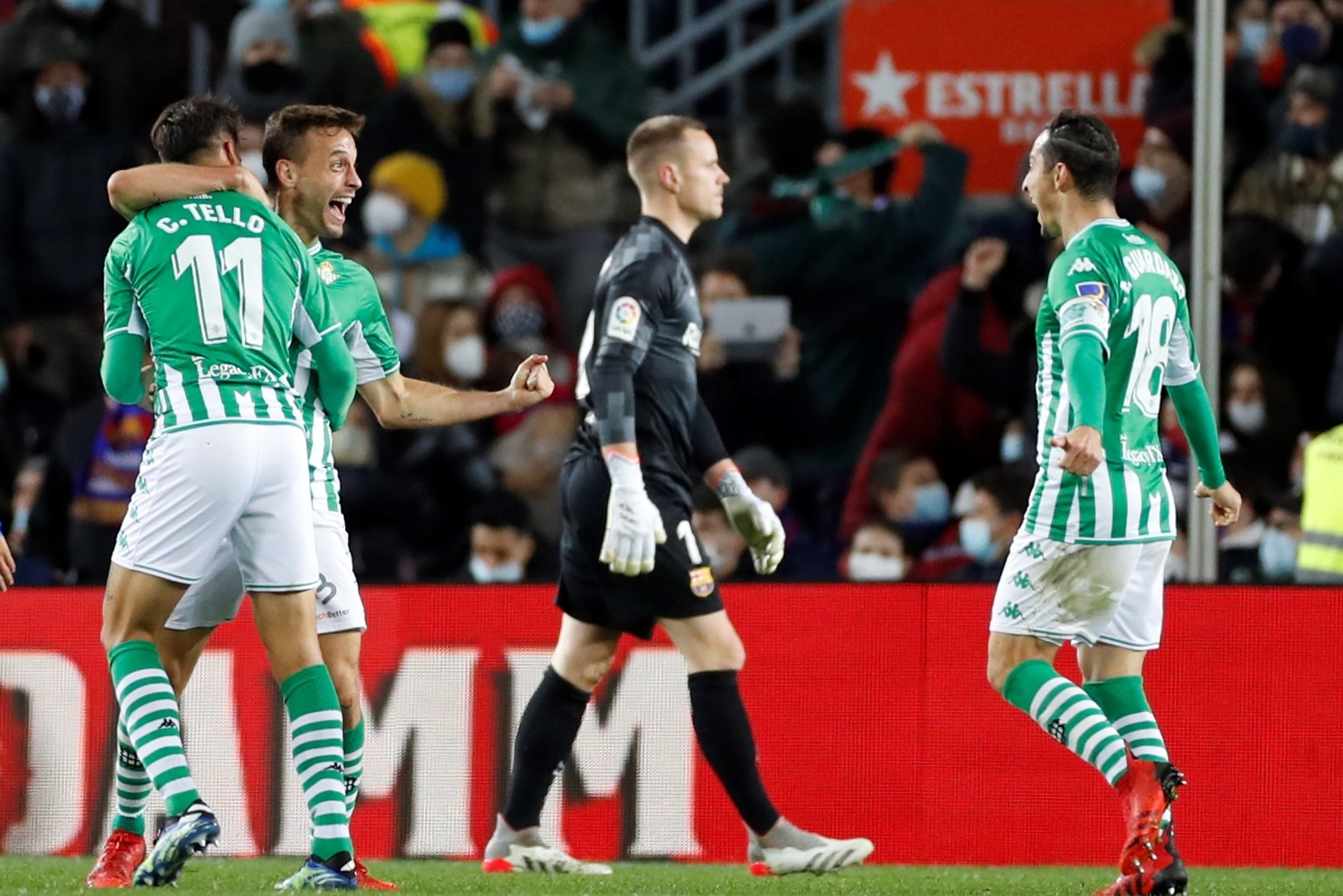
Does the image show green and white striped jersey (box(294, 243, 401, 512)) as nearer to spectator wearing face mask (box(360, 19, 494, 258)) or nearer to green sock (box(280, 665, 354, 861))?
green sock (box(280, 665, 354, 861))

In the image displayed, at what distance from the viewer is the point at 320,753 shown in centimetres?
525

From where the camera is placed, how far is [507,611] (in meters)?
7.48

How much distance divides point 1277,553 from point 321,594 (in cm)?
450

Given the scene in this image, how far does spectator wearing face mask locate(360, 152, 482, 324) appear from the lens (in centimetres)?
1027

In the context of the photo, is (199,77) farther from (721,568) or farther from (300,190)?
(300,190)

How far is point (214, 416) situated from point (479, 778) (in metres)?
2.53

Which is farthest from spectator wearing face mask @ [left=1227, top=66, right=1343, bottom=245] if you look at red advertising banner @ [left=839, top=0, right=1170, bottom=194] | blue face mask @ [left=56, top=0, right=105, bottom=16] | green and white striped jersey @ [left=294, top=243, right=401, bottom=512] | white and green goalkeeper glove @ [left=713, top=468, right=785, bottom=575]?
blue face mask @ [left=56, top=0, right=105, bottom=16]

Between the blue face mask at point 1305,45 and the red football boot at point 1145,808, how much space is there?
5.37 meters

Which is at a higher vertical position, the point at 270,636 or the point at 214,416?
the point at 214,416

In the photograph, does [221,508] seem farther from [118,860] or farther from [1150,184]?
[1150,184]

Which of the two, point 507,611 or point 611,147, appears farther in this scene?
point 611,147

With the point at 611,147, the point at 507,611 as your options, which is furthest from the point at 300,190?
the point at 611,147

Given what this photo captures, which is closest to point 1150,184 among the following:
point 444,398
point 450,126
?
point 450,126

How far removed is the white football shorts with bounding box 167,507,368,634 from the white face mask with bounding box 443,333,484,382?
3894 mm
